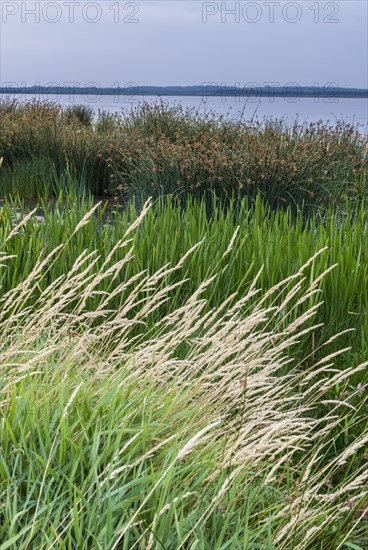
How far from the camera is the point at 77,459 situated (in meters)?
1.80

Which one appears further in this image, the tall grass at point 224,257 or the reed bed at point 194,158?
the reed bed at point 194,158

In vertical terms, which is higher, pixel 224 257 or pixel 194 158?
pixel 194 158

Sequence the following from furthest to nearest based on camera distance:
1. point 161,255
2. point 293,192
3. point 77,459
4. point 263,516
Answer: point 293,192
point 161,255
point 263,516
point 77,459

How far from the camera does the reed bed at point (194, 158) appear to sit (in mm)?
6887

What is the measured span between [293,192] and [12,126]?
529 cm

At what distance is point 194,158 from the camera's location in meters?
6.90

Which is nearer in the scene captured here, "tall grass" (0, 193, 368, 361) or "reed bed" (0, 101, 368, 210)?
"tall grass" (0, 193, 368, 361)

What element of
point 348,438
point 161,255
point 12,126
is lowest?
point 348,438

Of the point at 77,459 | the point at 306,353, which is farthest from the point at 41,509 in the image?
the point at 306,353

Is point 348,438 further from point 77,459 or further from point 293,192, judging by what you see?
point 293,192

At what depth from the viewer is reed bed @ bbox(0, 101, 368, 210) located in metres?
6.89

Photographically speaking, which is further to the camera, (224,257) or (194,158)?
(194,158)

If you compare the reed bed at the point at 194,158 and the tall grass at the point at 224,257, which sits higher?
the reed bed at the point at 194,158

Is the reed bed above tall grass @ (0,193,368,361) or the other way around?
above
